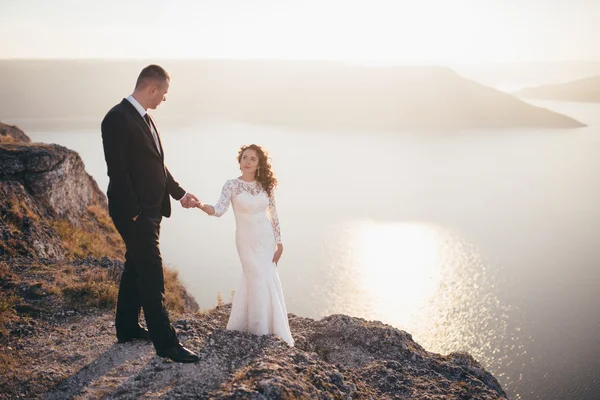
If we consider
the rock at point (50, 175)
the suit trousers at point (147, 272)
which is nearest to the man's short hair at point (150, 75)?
the suit trousers at point (147, 272)

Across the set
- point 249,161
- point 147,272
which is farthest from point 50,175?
point 147,272

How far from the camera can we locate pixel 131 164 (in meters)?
3.85

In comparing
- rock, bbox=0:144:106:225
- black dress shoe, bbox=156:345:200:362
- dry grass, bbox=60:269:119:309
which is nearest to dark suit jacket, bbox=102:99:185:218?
A: black dress shoe, bbox=156:345:200:362

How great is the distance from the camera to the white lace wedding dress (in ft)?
16.6

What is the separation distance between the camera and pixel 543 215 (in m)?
62.5

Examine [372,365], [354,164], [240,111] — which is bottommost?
[372,365]

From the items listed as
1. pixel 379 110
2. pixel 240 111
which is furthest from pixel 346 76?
pixel 240 111

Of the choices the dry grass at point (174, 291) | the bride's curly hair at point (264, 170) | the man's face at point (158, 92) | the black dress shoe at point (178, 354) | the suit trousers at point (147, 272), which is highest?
the man's face at point (158, 92)

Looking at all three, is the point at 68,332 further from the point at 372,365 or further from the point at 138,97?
the point at 372,365

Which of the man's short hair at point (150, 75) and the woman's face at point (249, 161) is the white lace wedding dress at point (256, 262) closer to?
the woman's face at point (249, 161)

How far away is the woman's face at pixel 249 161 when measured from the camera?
501 cm

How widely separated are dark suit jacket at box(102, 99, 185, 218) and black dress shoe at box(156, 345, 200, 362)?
1.28 metres

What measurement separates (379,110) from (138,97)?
161 meters

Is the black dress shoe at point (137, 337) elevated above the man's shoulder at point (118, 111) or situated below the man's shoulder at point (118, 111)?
below
